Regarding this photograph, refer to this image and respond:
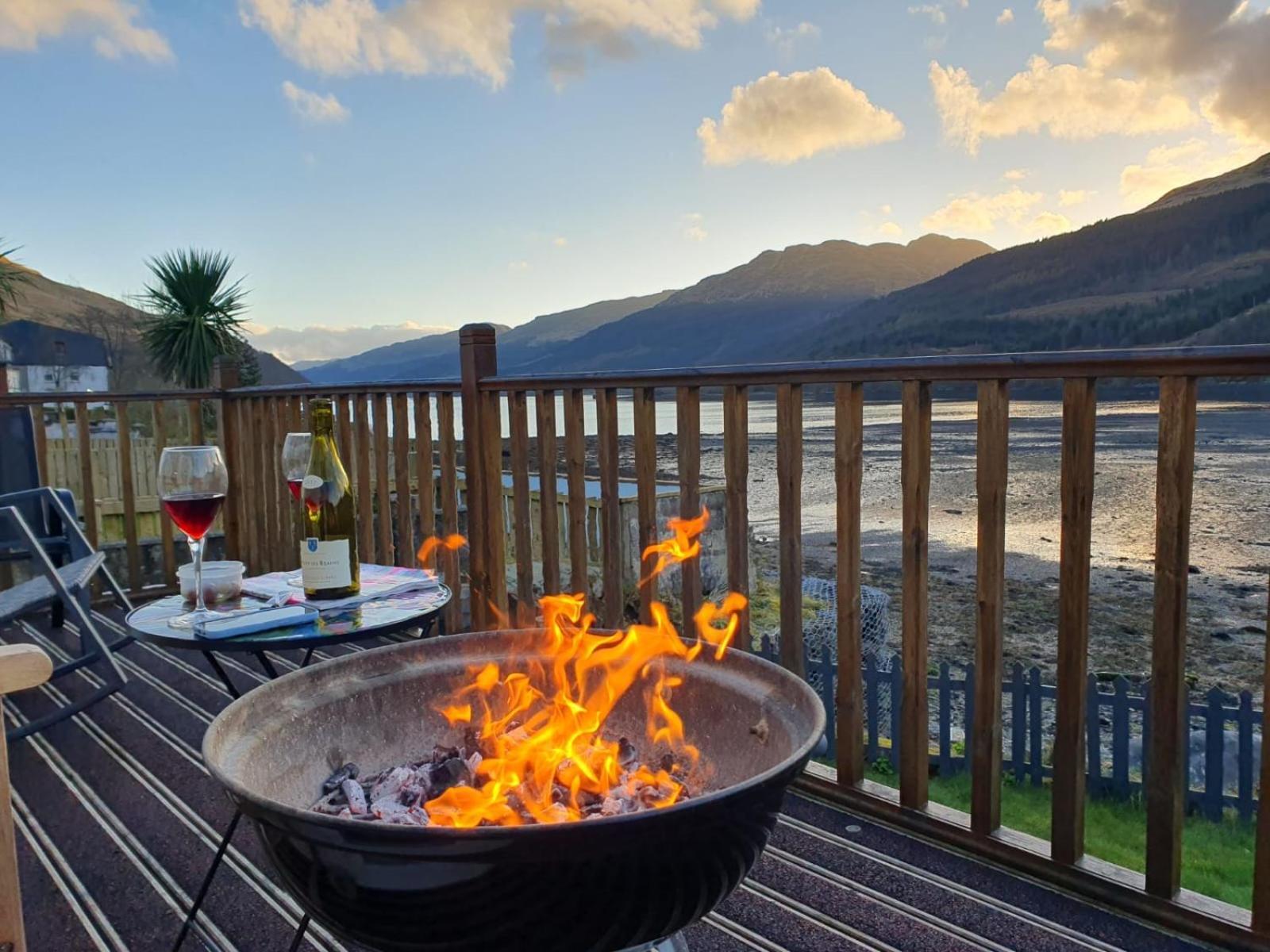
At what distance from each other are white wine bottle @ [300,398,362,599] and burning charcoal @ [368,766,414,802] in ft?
1.61

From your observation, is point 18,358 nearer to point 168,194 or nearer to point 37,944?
point 168,194

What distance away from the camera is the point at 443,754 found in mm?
1294

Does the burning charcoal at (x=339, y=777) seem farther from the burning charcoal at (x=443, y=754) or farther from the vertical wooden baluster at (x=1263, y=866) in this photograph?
the vertical wooden baluster at (x=1263, y=866)

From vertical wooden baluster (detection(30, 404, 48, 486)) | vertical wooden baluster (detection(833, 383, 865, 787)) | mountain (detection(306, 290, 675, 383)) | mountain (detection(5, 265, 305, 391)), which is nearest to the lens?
vertical wooden baluster (detection(833, 383, 865, 787))

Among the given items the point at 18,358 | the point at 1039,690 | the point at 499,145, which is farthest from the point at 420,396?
the point at 18,358

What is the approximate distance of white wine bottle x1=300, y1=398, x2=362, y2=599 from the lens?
5.23 ft

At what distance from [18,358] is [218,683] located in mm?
40293

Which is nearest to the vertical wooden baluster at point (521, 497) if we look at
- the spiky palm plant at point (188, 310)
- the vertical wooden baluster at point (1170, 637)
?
the vertical wooden baluster at point (1170, 637)

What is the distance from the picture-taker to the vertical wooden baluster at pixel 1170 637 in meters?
1.43

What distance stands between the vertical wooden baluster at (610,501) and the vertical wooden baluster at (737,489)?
411mm

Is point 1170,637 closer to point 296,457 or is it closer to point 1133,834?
point 296,457

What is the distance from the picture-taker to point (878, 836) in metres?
1.89

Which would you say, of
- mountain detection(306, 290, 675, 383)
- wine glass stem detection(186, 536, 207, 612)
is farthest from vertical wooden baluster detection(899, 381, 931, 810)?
mountain detection(306, 290, 675, 383)

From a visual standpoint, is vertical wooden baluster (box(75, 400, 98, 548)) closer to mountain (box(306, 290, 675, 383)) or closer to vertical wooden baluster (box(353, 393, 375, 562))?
vertical wooden baluster (box(353, 393, 375, 562))
